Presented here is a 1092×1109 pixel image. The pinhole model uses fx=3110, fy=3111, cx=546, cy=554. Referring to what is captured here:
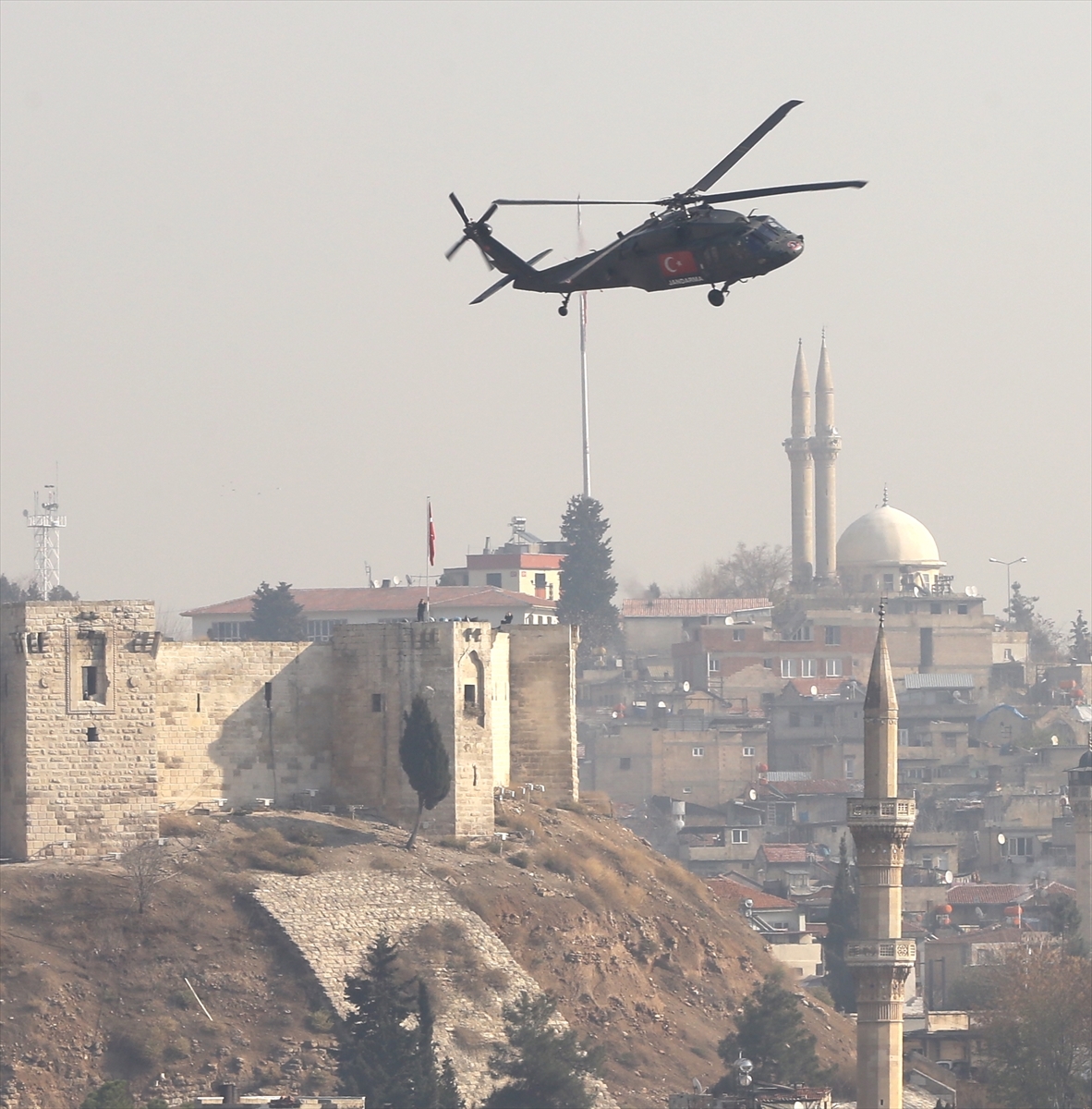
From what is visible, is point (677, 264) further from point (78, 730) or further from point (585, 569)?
point (585, 569)

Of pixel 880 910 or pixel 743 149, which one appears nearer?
pixel 743 149

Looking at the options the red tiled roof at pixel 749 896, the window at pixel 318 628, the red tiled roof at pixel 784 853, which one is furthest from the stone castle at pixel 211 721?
the window at pixel 318 628

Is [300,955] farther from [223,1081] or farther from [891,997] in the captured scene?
[891,997]

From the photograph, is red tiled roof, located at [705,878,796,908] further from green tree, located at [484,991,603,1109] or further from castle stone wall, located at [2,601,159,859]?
castle stone wall, located at [2,601,159,859]

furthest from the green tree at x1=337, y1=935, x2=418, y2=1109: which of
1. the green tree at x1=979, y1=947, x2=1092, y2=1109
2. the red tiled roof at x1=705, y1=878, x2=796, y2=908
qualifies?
the red tiled roof at x1=705, y1=878, x2=796, y2=908

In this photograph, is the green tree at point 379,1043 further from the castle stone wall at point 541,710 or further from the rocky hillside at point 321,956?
the castle stone wall at point 541,710

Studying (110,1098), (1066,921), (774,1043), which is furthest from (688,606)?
(110,1098)

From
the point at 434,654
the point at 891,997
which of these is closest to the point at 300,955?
the point at 434,654
